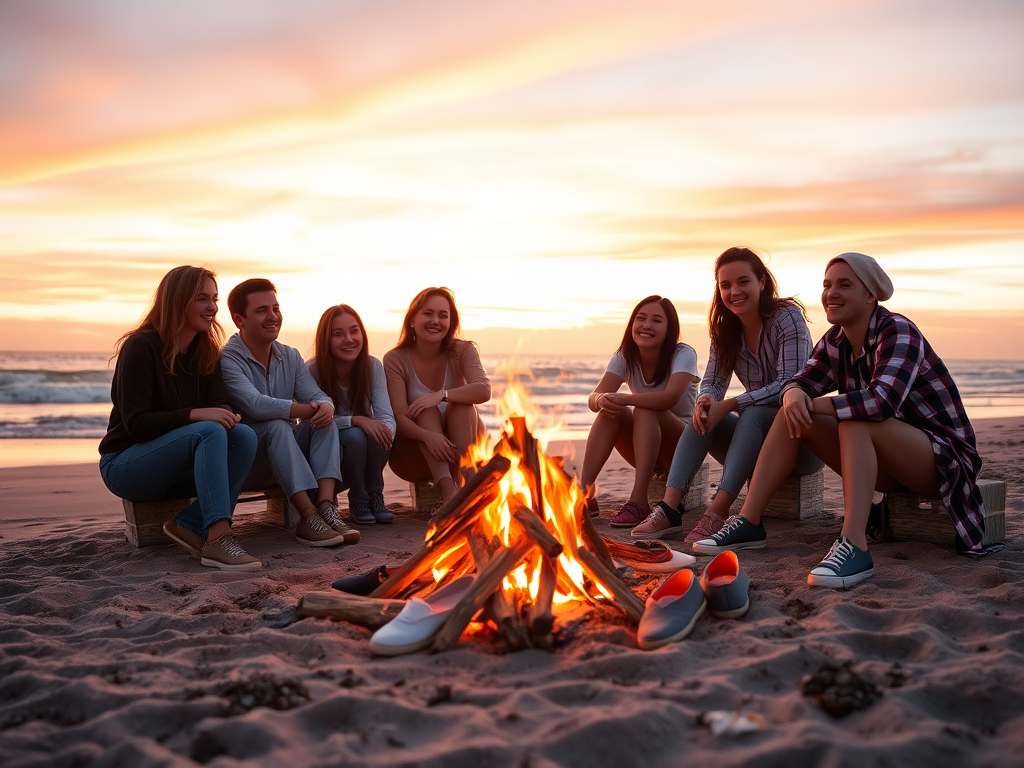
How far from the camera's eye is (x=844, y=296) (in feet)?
13.3

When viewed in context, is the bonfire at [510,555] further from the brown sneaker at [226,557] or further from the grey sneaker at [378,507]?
the grey sneaker at [378,507]

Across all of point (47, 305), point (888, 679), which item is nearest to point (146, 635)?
point (888, 679)

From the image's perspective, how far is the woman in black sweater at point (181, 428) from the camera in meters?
4.32

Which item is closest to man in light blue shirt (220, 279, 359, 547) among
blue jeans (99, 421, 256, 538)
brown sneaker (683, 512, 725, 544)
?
blue jeans (99, 421, 256, 538)

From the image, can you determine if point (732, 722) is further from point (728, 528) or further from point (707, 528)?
point (707, 528)

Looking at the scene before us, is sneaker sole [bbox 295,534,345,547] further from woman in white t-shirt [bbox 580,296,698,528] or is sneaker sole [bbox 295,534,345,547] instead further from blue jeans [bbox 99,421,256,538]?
woman in white t-shirt [bbox 580,296,698,528]

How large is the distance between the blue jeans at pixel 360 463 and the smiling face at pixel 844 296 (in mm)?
3134

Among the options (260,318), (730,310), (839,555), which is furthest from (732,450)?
(260,318)

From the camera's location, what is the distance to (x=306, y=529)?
4.87 m

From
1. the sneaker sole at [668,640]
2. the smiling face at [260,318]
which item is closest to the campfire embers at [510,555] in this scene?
the sneaker sole at [668,640]

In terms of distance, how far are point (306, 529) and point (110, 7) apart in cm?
499

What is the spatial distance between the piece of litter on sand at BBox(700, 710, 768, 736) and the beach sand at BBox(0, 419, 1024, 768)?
2cm

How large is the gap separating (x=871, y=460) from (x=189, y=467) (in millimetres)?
3739

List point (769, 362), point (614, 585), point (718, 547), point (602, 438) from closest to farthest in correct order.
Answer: point (614, 585) < point (718, 547) < point (769, 362) < point (602, 438)
